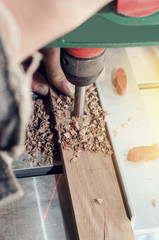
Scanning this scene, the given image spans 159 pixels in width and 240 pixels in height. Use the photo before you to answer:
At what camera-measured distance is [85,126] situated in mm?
1270

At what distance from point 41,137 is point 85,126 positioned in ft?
0.62

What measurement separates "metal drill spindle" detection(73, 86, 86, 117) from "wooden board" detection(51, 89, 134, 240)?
173 millimetres

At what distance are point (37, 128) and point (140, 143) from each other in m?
0.44

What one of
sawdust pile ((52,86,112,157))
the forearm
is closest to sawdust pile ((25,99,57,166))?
sawdust pile ((52,86,112,157))

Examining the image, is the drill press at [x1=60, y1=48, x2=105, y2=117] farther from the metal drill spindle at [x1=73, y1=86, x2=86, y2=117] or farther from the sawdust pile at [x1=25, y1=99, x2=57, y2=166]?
the sawdust pile at [x1=25, y1=99, x2=57, y2=166]

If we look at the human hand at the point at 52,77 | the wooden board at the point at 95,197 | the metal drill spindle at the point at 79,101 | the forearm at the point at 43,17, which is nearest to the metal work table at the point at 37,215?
the wooden board at the point at 95,197

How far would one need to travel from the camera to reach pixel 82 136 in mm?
1228

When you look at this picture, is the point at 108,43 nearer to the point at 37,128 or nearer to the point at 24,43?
the point at 24,43

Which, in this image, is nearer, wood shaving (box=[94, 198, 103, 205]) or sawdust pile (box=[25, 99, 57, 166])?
wood shaving (box=[94, 198, 103, 205])

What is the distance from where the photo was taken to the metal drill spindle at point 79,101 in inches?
44.7

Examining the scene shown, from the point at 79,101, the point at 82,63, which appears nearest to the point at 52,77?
the point at 79,101

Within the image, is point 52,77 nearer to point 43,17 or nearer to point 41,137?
point 41,137

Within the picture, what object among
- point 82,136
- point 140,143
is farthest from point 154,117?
point 82,136

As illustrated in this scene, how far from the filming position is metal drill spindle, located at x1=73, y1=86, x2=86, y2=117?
114cm
